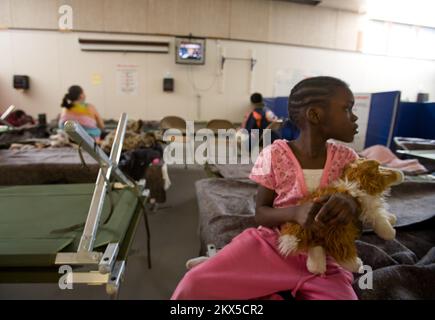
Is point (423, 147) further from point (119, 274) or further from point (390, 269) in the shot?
point (119, 274)

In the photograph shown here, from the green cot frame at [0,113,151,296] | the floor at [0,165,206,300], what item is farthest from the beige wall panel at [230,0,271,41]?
the green cot frame at [0,113,151,296]

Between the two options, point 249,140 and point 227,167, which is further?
point 227,167

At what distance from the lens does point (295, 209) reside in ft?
1.87

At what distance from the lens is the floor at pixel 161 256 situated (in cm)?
123

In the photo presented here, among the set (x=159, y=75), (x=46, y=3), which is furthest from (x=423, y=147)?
(x=159, y=75)

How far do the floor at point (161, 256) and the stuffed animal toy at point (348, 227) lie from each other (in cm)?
91

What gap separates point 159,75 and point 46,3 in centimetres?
310

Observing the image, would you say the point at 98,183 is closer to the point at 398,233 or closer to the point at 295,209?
the point at 295,209

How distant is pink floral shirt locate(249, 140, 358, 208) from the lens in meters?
0.64

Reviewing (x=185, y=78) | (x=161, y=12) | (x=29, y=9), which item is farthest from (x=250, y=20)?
(x=29, y=9)

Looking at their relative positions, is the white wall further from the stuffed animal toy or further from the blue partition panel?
the stuffed animal toy

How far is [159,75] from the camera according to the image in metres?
4.11

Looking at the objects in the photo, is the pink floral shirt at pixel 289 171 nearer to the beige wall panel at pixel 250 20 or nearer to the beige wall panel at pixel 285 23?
the beige wall panel at pixel 250 20

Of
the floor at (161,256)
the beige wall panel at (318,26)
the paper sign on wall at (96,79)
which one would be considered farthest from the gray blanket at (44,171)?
the beige wall panel at (318,26)
